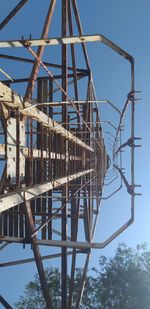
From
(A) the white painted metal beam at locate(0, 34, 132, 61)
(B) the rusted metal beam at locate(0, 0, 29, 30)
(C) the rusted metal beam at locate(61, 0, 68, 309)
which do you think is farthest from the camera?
(B) the rusted metal beam at locate(0, 0, 29, 30)

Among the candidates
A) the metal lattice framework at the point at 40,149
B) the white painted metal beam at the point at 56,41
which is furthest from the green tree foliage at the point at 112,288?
the white painted metal beam at the point at 56,41

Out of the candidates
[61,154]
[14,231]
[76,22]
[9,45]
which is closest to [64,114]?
[61,154]

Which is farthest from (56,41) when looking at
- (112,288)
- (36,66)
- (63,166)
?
(112,288)

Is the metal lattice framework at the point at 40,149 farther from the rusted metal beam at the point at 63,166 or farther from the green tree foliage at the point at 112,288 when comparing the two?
the green tree foliage at the point at 112,288

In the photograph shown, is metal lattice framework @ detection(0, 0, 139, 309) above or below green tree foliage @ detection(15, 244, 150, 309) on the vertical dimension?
above

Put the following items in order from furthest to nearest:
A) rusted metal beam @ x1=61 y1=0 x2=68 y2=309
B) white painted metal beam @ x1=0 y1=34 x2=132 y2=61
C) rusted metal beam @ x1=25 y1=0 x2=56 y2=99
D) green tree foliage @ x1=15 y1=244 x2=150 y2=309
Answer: green tree foliage @ x1=15 y1=244 x2=150 y2=309
rusted metal beam @ x1=61 y1=0 x2=68 y2=309
rusted metal beam @ x1=25 y1=0 x2=56 y2=99
white painted metal beam @ x1=0 y1=34 x2=132 y2=61

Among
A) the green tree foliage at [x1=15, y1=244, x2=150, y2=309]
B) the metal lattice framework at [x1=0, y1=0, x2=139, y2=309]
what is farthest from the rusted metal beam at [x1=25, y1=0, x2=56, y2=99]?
the green tree foliage at [x1=15, y1=244, x2=150, y2=309]

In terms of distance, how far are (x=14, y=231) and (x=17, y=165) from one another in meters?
4.48

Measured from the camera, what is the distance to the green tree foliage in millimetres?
21703

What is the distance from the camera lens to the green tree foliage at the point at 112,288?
2170 cm

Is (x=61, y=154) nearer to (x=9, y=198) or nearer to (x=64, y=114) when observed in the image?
(x=64, y=114)

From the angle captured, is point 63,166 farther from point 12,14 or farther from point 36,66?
point 12,14

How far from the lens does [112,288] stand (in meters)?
22.5

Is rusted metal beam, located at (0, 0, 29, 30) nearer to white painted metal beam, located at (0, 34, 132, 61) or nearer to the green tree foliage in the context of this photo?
white painted metal beam, located at (0, 34, 132, 61)
